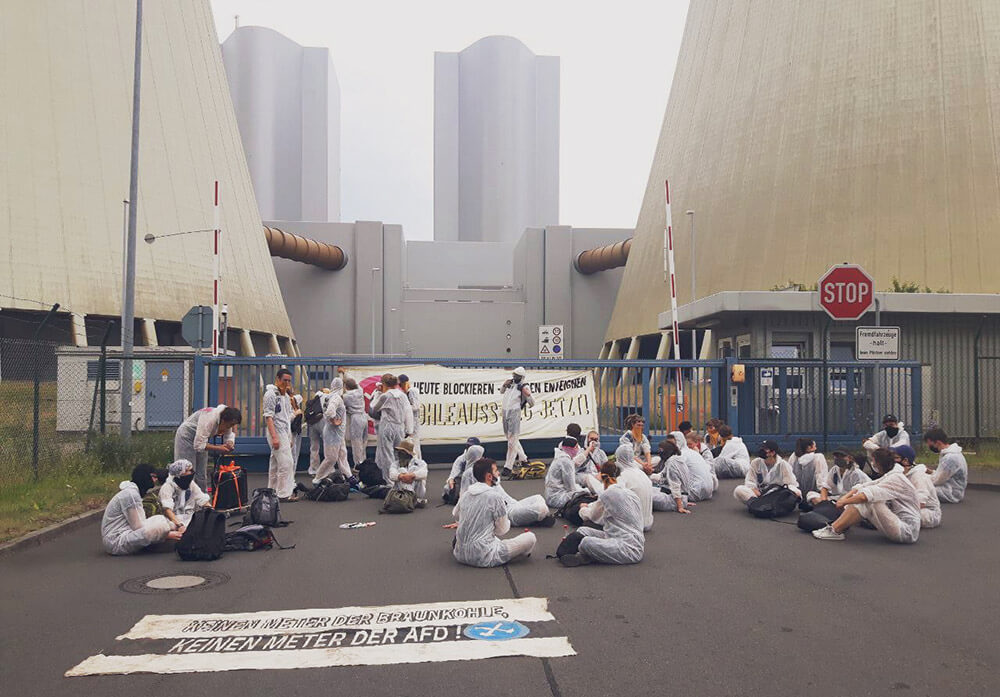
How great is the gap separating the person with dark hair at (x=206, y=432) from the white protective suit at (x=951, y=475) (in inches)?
345

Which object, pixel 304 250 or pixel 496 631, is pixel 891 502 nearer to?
pixel 496 631

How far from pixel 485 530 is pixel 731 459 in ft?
24.5

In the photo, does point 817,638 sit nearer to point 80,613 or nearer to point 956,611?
point 956,611

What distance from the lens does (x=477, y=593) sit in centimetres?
686

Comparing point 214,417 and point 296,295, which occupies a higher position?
point 296,295

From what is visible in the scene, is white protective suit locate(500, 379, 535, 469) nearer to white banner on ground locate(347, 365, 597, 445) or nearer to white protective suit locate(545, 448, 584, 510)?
white banner on ground locate(347, 365, 597, 445)

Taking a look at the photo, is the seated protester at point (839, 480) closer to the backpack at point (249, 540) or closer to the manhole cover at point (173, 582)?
the backpack at point (249, 540)

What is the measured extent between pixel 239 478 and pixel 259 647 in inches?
212

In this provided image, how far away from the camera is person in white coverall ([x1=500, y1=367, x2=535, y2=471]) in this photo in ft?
48.3

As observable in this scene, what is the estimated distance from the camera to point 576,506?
10.0 meters

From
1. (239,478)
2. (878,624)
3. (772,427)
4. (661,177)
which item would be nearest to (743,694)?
(878,624)

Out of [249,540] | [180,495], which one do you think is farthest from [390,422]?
[249,540]

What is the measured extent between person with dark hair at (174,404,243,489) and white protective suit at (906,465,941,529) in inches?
302

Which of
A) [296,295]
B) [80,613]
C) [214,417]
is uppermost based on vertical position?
[296,295]
